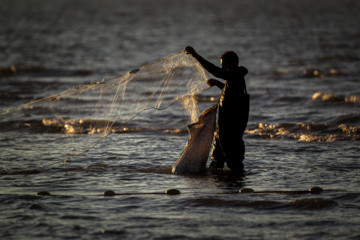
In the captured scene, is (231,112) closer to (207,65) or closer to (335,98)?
(207,65)

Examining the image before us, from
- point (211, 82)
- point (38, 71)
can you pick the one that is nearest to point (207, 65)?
point (211, 82)

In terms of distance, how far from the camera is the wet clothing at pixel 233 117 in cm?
737

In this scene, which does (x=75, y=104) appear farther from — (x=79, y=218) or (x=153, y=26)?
(x=153, y=26)

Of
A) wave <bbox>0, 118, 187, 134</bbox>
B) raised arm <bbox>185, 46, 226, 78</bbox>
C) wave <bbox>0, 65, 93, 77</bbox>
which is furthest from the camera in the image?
wave <bbox>0, 65, 93, 77</bbox>

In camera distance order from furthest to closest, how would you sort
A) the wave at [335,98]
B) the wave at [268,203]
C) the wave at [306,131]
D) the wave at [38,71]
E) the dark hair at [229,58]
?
the wave at [38,71] → the wave at [335,98] → the wave at [306,131] → the dark hair at [229,58] → the wave at [268,203]

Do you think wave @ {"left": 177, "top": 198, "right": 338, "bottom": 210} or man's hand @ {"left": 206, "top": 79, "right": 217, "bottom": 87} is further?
man's hand @ {"left": 206, "top": 79, "right": 217, "bottom": 87}

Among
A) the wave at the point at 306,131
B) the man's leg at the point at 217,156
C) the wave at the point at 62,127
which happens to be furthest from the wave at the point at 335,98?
the man's leg at the point at 217,156

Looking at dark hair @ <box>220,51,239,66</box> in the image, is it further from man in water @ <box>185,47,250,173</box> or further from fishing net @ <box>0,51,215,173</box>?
fishing net @ <box>0,51,215,173</box>

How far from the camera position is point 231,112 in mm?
7523

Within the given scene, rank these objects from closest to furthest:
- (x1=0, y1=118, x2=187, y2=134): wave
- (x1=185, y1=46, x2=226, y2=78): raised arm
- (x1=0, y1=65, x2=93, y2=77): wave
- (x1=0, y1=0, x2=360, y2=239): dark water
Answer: (x1=0, y1=0, x2=360, y2=239): dark water < (x1=185, y1=46, x2=226, y2=78): raised arm < (x1=0, y1=118, x2=187, y2=134): wave < (x1=0, y1=65, x2=93, y2=77): wave

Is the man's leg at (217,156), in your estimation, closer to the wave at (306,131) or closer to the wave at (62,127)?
the wave at (62,127)

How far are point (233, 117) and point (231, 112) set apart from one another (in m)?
0.07

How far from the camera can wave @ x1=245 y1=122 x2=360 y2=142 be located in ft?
33.7

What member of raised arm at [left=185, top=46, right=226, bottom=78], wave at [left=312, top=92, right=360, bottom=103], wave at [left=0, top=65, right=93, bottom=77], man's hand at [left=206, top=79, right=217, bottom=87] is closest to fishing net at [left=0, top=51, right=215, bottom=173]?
man's hand at [left=206, top=79, right=217, bottom=87]
